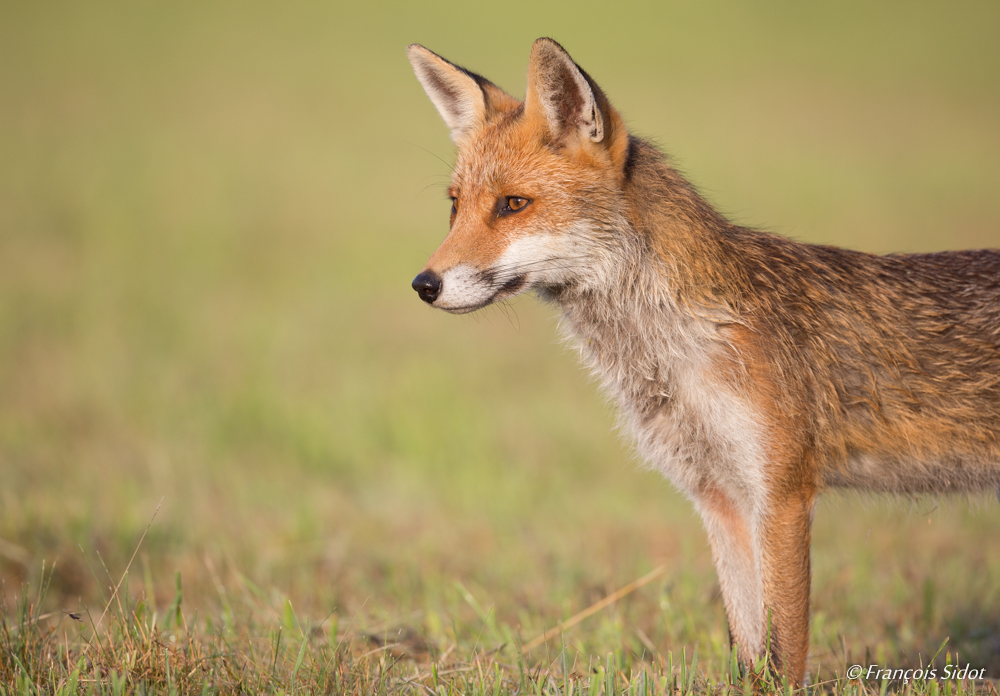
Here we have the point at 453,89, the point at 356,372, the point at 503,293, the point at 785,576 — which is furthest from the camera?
the point at 356,372

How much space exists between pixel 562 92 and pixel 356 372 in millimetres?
8282

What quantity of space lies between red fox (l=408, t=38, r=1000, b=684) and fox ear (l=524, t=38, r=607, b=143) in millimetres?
11

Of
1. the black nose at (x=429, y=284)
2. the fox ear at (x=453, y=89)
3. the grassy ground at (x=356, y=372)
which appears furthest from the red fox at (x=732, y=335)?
the grassy ground at (x=356, y=372)

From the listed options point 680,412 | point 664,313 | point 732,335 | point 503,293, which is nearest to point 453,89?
point 503,293

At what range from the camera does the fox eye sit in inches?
169

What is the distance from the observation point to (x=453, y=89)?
505 centimetres

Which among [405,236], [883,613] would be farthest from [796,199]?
[883,613]

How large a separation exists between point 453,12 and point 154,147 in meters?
15.3

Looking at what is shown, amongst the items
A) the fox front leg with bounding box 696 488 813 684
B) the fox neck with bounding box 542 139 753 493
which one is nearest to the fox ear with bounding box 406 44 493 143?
the fox neck with bounding box 542 139 753 493

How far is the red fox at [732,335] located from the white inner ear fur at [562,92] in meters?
0.01

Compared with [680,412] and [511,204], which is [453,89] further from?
[680,412]

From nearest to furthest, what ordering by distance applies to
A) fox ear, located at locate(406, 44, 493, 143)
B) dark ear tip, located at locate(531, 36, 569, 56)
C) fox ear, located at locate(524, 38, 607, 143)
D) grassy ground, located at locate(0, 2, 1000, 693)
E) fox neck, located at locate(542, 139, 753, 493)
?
dark ear tip, located at locate(531, 36, 569, 56) → fox ear, located at locate(524, 38, 607, 143) → fox neck, located at locate(542, 139, 753, 493) → fox ear, located at locate(406, 44, 493, 143) → grassy ground, located at locate(0, 2, 1000, 693)

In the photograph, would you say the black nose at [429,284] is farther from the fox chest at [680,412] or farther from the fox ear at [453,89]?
the fox ear at [453,89]

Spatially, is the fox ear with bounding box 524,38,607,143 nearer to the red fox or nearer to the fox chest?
the red fox
